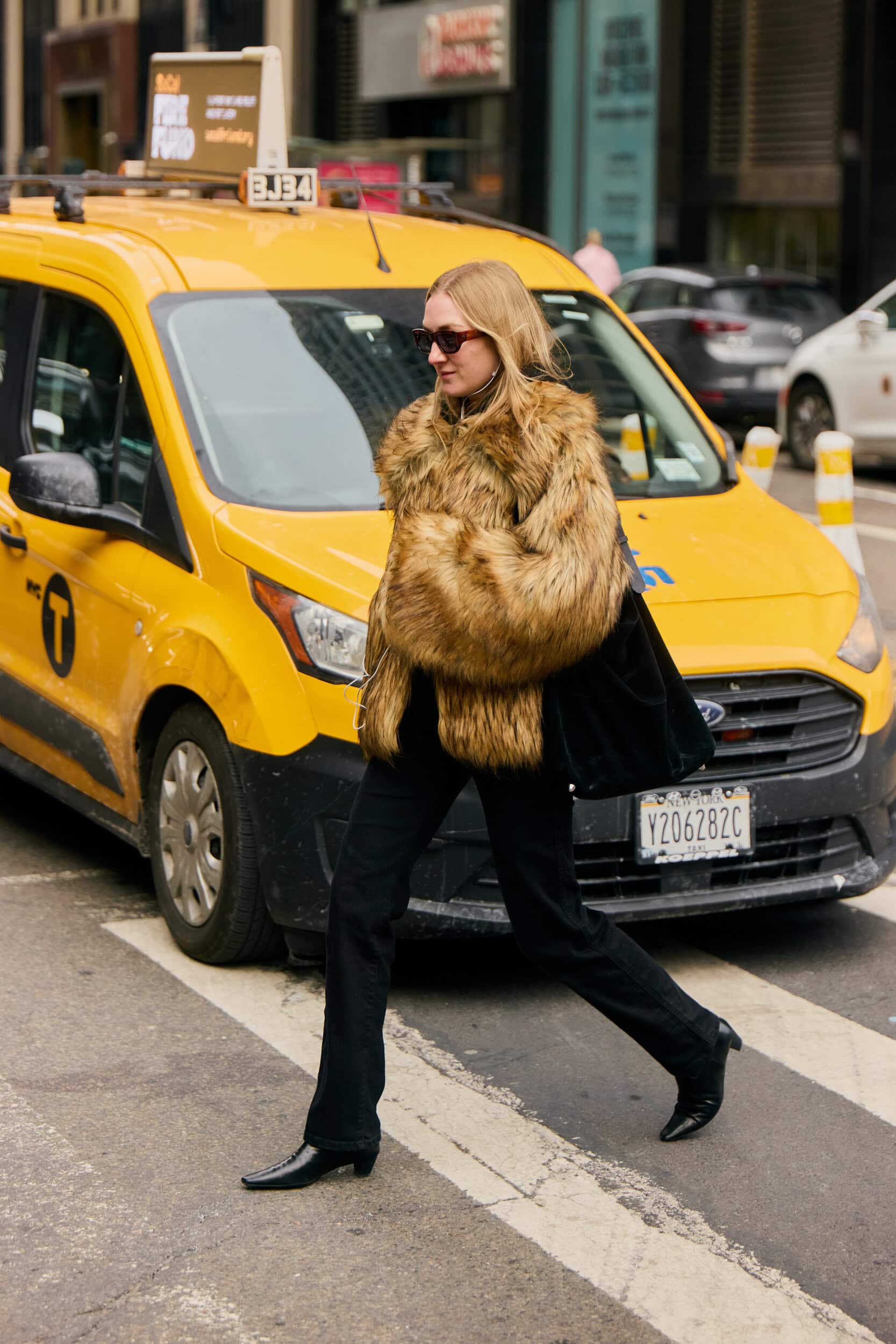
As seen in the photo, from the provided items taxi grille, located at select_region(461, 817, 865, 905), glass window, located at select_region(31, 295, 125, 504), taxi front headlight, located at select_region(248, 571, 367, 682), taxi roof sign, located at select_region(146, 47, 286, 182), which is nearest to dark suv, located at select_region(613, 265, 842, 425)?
taxi roof sign, located at select_region(146, 47, 286, 182)

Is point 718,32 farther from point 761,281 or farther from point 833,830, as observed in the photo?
point 833,830

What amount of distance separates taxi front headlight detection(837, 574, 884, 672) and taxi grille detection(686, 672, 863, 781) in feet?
0.37

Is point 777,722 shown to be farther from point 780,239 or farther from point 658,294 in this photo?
point 780,239

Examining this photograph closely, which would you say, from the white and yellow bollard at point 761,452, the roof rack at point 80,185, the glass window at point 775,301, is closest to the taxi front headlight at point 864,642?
the roof rack at point 80,185

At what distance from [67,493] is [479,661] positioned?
218 centimetres

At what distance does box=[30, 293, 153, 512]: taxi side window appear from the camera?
5629 mm

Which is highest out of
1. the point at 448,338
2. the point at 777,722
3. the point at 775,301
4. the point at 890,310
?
the point at 775,301

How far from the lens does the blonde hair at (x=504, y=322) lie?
3629 mm

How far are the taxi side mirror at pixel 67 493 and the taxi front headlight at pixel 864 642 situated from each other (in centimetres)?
197

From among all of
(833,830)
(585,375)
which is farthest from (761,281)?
(833,830)

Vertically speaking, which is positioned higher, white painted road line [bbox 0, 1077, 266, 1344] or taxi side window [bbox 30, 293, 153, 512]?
taxi side window [bbox 30, 293, 153, 512]

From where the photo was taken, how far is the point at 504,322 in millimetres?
3641

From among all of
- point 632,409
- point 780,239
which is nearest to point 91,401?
point 632,409

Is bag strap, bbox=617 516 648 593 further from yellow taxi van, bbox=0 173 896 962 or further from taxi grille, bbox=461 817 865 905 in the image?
taxi grille, bbox=461 817 865 905
